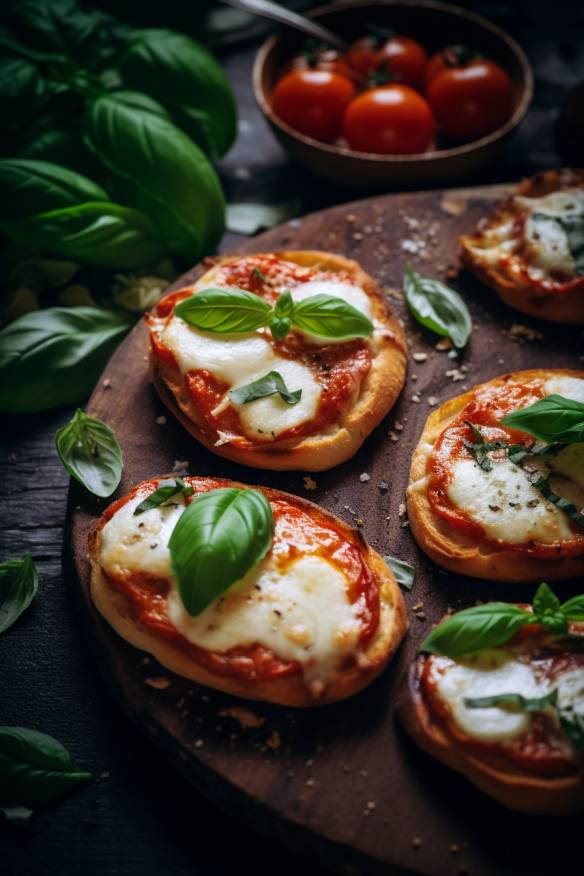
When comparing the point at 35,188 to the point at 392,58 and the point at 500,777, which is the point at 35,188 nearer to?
the point at 392,58

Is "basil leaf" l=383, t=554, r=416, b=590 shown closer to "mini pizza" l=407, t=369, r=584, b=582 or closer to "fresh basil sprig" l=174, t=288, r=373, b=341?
"mini pizza" l=407, t=369, r=584, b=582

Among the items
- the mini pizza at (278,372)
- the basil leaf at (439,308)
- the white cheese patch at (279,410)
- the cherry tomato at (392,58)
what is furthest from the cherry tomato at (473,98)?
the white cheese patch at (279,410)

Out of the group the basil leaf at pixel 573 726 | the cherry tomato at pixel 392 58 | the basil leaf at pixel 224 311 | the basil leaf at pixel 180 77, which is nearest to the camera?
the basil leaf at pixel 573 726

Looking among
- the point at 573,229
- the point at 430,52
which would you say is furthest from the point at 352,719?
the point at 430,52

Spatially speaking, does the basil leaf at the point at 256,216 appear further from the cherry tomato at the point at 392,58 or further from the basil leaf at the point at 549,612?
the basil leaf at the point at 549,612

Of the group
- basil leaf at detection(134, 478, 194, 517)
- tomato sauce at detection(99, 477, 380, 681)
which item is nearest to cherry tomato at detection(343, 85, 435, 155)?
tomato sauce at detection(99, 477, 380, 681)

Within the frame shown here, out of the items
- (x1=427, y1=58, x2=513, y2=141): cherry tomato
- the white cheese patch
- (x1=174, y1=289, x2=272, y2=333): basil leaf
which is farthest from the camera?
(x1=427, y1=58, x2=513, y2=141): cherry tomato

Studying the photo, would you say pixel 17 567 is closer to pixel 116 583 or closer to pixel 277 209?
pixel 116 583
